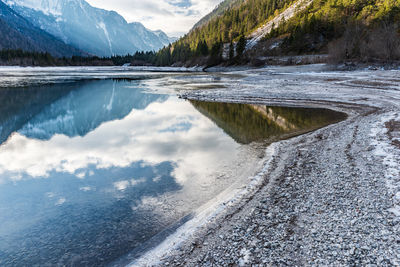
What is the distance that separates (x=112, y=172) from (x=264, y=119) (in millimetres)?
12366

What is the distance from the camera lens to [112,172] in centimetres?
993

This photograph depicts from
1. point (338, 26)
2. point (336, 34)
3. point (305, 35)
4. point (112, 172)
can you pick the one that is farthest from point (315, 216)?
point (338, 26)

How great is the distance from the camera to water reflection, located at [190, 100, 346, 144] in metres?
14.9

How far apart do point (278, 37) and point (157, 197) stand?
120 m

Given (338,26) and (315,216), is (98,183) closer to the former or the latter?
(315,216)

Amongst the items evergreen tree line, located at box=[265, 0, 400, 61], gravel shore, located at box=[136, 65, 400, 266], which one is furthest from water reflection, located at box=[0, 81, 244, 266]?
evergreen tree line, located at box=[265, 0, 400, 61]

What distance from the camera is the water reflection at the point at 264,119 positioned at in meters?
14.9

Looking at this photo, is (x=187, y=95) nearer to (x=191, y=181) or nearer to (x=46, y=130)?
(x=46, y=130)

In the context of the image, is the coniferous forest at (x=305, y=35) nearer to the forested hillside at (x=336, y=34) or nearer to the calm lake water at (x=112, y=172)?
the forested hillside at (x=336, y=34)

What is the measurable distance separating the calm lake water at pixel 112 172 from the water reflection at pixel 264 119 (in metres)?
0.07

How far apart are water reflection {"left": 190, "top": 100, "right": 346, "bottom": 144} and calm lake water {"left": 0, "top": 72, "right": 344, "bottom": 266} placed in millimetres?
71

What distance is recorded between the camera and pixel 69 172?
998 centimetres

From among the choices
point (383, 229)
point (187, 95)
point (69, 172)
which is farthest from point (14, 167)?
point (187, 95)

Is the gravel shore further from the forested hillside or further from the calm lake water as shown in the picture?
the forested hillside
